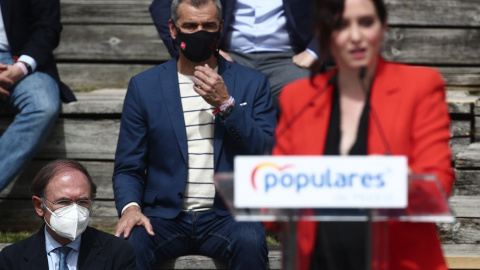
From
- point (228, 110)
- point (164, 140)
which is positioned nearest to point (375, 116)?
point (228, 110)

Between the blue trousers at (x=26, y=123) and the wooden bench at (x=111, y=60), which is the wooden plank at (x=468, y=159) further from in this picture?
the blue trousers at (x=26, y=123)

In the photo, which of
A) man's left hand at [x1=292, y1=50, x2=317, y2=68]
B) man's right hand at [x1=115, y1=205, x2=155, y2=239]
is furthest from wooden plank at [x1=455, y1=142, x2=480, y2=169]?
man's right hand at [x1=115, y1=205, x2=155, y2=239]

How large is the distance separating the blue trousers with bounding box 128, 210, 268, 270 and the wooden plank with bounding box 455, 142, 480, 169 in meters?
1.04

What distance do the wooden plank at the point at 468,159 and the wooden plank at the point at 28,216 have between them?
5.09ft

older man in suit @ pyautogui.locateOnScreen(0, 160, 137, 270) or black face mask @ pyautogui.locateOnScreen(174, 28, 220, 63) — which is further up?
black face mask @ pyautogui.locateOnScreen(174, 28, 220, 63)

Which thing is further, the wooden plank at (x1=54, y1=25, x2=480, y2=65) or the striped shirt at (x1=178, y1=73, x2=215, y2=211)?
the wooden plank at (x1=54, y1=25, x2=480, y2=65)

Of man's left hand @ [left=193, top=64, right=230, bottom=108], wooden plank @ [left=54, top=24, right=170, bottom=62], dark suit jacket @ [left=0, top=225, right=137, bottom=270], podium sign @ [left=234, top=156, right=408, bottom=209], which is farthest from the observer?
wooden plank @ [left=54, top=24, right=170, bottom=62]

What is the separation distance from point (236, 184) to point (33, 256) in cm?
136

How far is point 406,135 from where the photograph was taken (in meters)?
1.67

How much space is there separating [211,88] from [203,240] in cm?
58

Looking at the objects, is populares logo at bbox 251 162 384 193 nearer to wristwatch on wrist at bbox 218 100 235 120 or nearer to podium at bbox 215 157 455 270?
podium at bbox 215 157 455 270

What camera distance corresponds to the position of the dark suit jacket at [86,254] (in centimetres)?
265

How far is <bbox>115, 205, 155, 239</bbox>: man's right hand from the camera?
2889 millimetres

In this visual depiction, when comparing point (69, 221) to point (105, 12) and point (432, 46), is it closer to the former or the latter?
point (105, 12)
